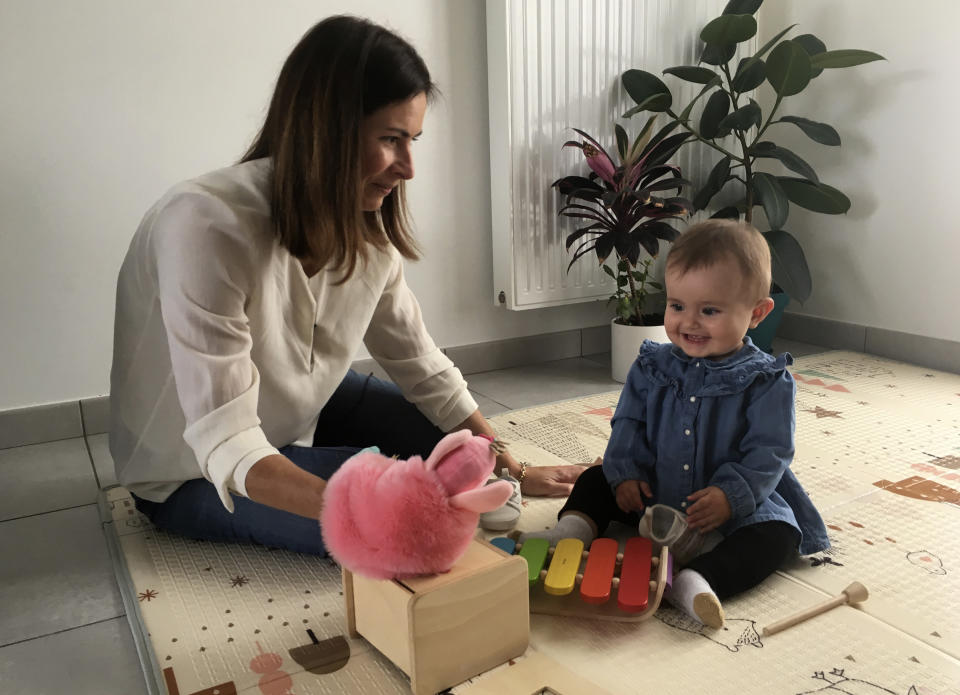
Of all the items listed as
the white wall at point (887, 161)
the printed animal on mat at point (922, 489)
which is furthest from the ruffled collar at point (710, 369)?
the white wall at point (887, 161)

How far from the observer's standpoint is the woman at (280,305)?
1.06 m

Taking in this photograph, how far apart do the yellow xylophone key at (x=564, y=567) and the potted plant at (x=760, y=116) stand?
154 centimetres

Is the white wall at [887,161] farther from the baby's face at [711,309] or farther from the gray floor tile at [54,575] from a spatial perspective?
the gray floor tile at [54,575]

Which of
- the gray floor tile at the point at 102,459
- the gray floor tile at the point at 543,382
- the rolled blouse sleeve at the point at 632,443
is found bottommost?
the gray floor tile at the point at 543,382

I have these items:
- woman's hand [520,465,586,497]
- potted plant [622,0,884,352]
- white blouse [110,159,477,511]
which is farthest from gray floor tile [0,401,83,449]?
potted plant [622,0,884,352]

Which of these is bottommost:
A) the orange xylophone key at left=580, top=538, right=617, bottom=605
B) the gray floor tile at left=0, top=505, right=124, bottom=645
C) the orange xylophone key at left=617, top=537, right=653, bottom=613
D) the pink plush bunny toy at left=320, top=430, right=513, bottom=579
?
the gray floor tile at left=0, top=505, right=124, bottom=645

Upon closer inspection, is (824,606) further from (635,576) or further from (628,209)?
(628,209)

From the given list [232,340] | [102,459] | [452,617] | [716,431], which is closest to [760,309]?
[716,431]

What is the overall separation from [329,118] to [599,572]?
0.71 meters

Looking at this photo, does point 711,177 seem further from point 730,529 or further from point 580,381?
point 730,529

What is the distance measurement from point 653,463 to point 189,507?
0.76 m

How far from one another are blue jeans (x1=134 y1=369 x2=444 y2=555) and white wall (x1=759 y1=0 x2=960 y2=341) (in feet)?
5.76

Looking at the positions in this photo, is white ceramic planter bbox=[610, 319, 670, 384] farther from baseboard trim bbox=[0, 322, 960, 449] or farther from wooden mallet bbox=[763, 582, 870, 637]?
wooden mallet bbox=[763, 582, 870, 637]

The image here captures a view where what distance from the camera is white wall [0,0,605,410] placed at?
1837 mm
